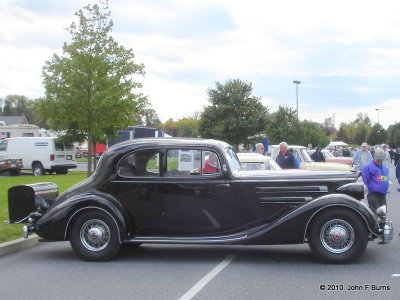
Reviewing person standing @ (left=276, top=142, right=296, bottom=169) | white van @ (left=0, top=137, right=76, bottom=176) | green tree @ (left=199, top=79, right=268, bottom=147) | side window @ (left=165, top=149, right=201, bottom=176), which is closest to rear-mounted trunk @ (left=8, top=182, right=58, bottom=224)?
side window @ (left=165, top=149, right=201, bottom=176)

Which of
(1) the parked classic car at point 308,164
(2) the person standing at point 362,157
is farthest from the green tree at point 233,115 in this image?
(2) the person standing at point 362,157

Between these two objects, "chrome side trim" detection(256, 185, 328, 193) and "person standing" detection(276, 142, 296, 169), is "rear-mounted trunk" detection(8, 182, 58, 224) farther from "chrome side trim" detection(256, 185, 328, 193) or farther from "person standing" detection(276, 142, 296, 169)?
"person standing" detection(276, 142, 296, 169)

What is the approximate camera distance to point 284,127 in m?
48.9

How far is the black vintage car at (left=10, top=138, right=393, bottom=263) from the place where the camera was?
7152mm

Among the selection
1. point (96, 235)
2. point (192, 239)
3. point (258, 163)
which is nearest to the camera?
point (192, 239)

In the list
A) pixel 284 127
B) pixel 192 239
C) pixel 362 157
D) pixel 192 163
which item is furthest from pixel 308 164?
pixel 284 127

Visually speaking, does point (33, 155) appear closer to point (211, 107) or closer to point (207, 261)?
point (211, 107)

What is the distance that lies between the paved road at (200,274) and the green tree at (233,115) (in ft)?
102

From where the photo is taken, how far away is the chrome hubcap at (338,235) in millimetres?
7113

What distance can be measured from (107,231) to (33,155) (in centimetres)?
2203

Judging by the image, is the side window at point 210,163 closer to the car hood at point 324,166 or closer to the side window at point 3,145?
the car hood at point 324,166

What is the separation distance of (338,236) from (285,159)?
5940mm

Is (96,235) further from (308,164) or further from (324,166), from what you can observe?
(308,164)

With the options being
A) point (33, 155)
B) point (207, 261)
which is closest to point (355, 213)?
point (207, 261)
